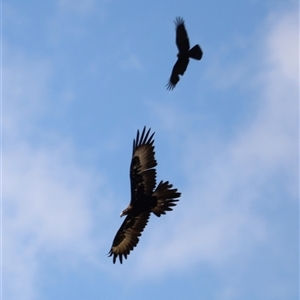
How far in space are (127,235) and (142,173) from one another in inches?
86.8

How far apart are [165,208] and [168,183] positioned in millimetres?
739

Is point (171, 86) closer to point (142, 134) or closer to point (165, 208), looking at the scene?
point (142, 134)

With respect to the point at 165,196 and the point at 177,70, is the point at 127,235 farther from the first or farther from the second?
the point at 177,70

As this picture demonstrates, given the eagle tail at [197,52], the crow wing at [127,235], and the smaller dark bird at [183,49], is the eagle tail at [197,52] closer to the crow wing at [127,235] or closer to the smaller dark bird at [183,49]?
the smaller dark bird at [183,49]

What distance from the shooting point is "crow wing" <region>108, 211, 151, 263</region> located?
84.7 feet

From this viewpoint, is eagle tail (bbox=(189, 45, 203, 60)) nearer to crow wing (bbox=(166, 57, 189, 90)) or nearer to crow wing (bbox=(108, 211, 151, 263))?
crow wing (bbox=(166, 57, 189, 90))

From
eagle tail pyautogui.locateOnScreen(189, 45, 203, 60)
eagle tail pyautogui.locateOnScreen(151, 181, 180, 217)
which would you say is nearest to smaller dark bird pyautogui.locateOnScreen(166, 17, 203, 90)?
eagle tail pyautogui.locateOnScreen(189, 45, 203, 60)

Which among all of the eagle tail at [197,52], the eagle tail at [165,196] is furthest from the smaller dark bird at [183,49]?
the eagle tail at [165,196]

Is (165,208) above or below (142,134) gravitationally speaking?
below

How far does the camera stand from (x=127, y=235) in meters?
26.1

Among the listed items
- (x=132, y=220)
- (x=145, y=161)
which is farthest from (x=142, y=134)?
(x=132, y=220)

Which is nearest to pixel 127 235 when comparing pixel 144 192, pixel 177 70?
pixel 144 192

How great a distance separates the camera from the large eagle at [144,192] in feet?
81.5

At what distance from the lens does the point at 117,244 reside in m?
26.1
